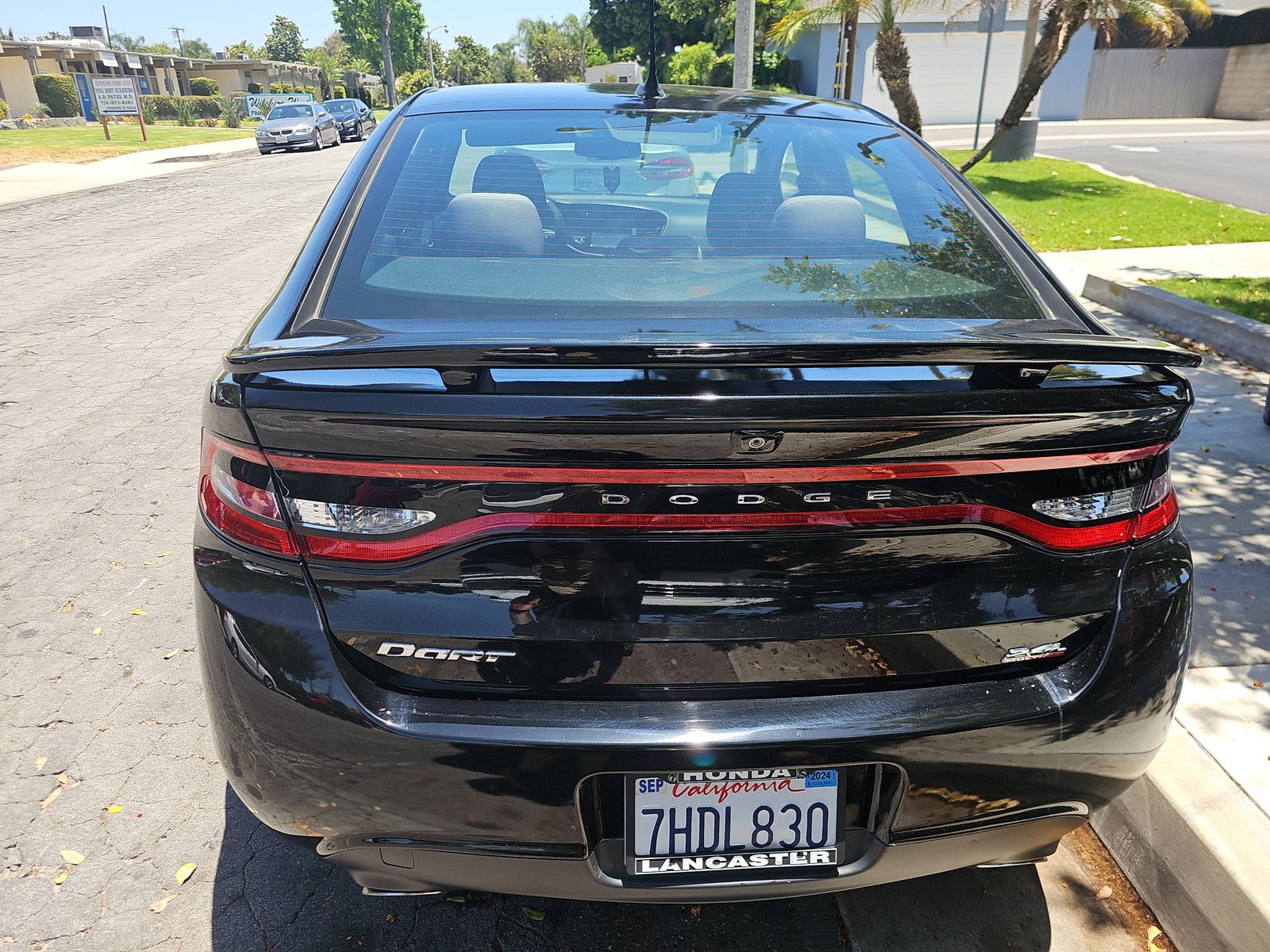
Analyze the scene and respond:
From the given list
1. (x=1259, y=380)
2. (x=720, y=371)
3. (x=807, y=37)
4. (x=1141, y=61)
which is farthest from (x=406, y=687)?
(x=1141, y=61)

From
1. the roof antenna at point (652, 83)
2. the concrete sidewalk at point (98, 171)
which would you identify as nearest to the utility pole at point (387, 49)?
the concrete sidewalk at point (98, 171)

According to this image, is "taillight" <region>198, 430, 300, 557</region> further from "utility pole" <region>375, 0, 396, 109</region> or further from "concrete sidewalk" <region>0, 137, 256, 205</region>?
"utility pole" <region>375, 0, 396, 109</region>

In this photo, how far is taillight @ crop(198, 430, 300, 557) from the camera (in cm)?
165

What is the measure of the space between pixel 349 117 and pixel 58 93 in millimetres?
21605

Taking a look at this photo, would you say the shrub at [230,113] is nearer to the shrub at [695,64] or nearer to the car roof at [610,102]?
the shrub at [695,64]

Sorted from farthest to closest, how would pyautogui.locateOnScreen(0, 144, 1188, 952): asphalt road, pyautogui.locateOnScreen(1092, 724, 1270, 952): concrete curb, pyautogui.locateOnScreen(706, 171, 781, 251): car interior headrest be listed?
1. pyautogui.locateOnScreen(706, 171, 781, 251): car interior headrest
2. pyautogui.locateOnScreen(0, 144, 1188, 952): asphalt road
3. pyautogui.locateOnScreen(1092, 724, 1270, 952): concrete curb

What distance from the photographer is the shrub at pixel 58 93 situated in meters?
45.4

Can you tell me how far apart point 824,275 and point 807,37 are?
1479 inches

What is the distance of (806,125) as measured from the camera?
2820mm

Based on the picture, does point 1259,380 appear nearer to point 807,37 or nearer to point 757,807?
point 757,807

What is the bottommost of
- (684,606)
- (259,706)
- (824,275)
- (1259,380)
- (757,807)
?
(1259,380)

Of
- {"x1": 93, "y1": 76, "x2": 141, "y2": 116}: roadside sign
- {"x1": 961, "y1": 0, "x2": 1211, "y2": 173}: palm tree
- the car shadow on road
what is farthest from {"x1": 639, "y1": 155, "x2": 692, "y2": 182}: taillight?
{"x1": 93, "y1": 76, "x2": 141, "y2": 116}: roadside sign

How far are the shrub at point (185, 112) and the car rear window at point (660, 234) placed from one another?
4808 cm

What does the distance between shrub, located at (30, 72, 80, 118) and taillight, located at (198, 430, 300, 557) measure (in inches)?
2114
